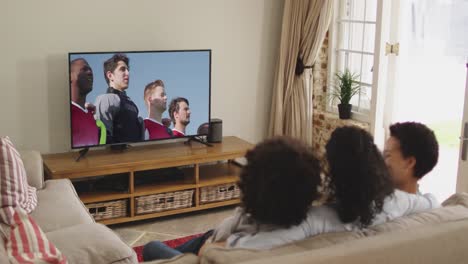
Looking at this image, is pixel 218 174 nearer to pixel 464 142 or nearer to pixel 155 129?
pixel 155 129

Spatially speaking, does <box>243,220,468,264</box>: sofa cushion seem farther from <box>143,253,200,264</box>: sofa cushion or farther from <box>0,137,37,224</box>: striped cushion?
<box>0,137,37,224</box>: striped cushion

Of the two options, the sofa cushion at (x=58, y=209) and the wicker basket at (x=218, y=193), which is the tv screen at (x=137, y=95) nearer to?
the wicker basket at (x=218, y=193)

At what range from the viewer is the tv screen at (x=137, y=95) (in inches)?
173

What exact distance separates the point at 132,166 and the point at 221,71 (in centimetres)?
128

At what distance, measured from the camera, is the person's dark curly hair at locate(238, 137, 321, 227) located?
1.85m

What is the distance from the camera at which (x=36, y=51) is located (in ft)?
14.6

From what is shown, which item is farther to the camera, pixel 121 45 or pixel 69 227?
pixel 121 45

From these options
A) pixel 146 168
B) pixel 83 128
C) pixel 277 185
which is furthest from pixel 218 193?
pixel 277 185

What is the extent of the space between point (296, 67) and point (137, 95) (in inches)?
58.6

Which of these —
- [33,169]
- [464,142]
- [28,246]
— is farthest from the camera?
[464,142]

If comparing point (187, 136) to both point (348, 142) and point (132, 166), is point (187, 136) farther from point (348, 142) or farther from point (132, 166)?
point (348, 142)

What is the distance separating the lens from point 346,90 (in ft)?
16.4

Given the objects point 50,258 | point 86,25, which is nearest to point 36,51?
point 86,25

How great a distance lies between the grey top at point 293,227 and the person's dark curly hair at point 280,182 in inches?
1.5
